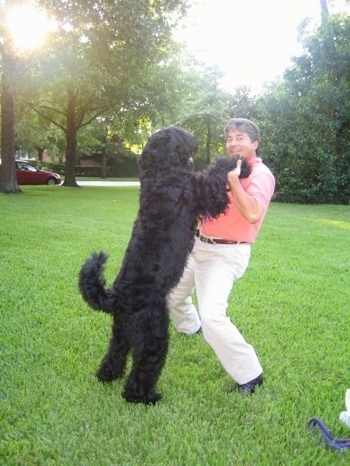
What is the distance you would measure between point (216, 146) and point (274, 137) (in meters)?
14.7

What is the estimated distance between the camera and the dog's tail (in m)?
2.86

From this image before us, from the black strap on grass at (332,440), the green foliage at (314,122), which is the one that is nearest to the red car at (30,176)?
the green foliage at (314,122)

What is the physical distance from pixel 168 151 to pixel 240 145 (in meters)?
0.61

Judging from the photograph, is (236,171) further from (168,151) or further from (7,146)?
(7,146)

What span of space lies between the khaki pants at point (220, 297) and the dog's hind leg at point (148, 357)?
262 millimetres

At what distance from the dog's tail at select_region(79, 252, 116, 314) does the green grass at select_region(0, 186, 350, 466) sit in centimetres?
64

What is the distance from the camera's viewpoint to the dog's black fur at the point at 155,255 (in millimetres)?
2867

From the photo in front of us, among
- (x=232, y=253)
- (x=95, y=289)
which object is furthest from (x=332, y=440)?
(x=95, y=289)

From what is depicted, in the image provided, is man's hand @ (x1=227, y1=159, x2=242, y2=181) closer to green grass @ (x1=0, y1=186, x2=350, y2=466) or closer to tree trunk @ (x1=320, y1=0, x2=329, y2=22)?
green grass @ (x1=0, y1=186, x2=350, y2=466)

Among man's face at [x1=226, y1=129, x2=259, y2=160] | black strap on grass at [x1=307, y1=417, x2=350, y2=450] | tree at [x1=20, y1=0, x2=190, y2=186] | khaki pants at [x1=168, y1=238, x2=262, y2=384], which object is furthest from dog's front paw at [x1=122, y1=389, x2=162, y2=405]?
tree at [x1=20, y1=0, x2=190, y2=186]

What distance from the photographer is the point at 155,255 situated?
289 cm

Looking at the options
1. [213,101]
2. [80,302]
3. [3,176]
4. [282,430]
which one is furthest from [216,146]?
[282,430]

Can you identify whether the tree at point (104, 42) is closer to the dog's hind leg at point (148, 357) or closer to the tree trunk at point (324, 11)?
the tree trunk at point (324, 11)

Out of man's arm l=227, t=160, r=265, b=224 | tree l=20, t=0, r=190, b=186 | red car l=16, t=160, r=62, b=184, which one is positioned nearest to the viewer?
man's arm l=227, t=160, r=265, b=224
